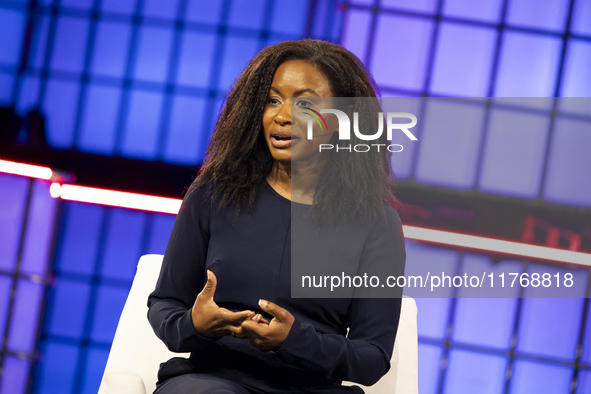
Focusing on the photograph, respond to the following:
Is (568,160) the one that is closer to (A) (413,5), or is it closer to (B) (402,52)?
(B) (402,52)

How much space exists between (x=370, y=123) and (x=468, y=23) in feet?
5.30

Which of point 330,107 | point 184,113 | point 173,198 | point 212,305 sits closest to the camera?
point 212,305

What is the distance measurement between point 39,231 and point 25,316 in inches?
19.8

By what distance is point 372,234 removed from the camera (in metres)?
1.41

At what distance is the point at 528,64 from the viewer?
9.02ft

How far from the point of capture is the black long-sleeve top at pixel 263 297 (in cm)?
126

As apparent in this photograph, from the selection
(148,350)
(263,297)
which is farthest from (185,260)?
(148,350)

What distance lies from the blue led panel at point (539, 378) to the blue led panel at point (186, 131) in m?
2.11

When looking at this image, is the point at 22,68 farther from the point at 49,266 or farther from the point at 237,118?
the point at 237,118

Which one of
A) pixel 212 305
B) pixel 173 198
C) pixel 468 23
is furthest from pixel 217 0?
pixel 212 305

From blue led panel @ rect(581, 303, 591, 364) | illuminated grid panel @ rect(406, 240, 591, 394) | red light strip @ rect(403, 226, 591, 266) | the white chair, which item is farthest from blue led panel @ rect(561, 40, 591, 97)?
the white chair

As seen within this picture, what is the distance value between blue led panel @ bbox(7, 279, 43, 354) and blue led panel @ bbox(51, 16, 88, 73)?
1234 mm

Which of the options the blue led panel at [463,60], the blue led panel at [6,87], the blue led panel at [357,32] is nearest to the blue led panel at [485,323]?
the blue led panel at [463,60]

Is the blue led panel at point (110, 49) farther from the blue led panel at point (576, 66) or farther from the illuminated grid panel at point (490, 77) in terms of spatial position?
the blue led panel at point (576, 66)
